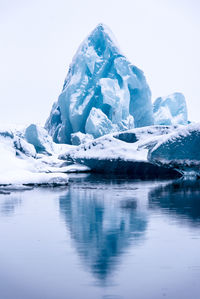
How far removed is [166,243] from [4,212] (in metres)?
3.27

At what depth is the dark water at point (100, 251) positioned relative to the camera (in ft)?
9.21

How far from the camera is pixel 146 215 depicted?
6.06m

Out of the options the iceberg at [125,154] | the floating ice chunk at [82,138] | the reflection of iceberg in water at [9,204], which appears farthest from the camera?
the floating ice chunk at [82,138]

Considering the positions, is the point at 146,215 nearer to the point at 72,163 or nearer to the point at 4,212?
the point at 4,212

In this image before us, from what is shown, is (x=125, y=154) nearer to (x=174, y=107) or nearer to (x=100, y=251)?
(x=100, y=251)

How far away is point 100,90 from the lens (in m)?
31.2

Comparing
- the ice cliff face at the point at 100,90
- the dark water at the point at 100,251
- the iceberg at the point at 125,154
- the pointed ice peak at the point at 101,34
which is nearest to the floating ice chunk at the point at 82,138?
the ice cliff face at the point at 100,90

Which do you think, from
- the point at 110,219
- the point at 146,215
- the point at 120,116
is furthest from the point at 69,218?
the point at 120,116

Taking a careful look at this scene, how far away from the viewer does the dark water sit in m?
2.81

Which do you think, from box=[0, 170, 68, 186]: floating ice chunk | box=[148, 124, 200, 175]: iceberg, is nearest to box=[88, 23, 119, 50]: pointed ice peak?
box=[148, 124, 200, 175]: iceberg

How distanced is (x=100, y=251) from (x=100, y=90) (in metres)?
28.0

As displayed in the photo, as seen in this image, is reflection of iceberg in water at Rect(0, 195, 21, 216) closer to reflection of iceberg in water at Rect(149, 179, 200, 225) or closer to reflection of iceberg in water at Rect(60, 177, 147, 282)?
reflection of iceberg in water at Rect(60, 177, 147, 282)

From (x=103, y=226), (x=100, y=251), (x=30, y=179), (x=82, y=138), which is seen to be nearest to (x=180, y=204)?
(x=103, y=226)

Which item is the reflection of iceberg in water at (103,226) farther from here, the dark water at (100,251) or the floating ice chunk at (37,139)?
the floating ice chunk at (37,139)
